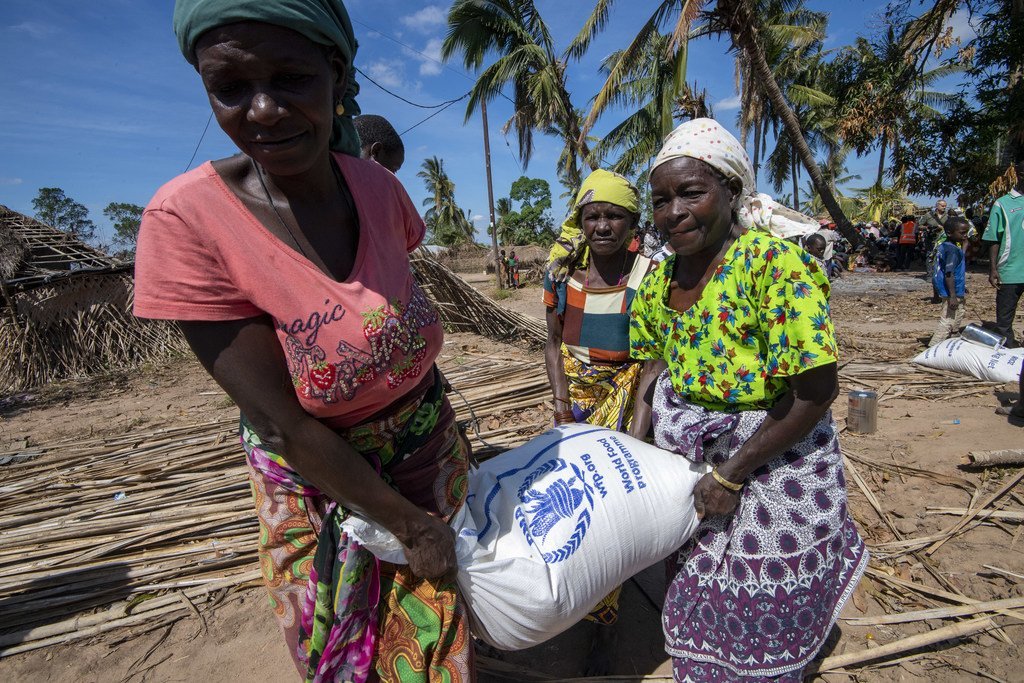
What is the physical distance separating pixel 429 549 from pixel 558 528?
400 mm

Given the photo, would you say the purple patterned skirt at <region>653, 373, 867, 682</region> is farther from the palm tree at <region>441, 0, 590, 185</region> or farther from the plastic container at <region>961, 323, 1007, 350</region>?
the palm tree at <region>441, 0, 590, 185</region>

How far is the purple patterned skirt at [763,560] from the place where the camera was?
1.46 metres

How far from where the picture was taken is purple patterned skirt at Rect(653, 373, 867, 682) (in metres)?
1.46

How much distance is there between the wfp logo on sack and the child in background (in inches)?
256

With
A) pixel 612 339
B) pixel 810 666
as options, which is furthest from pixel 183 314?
pixel 810 666

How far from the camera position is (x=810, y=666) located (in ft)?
6.19

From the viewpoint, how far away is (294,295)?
95 cm

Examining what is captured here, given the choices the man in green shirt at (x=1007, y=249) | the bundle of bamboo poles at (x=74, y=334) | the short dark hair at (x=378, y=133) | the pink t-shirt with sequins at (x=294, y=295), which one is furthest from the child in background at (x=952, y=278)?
the bundle of bamboo poles at (x=74, y=334)

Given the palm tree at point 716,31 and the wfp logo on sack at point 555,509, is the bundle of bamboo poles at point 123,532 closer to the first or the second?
the wfp logo on sack at point 555,509

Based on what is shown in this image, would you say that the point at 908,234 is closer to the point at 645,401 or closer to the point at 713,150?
the point at 645,401

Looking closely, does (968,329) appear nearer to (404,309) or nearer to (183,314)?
(404,309)

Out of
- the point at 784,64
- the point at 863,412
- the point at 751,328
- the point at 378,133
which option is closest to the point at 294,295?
the point at 751,328

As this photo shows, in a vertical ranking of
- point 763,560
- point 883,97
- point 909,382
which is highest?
point 883,97

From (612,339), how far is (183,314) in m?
1.67
